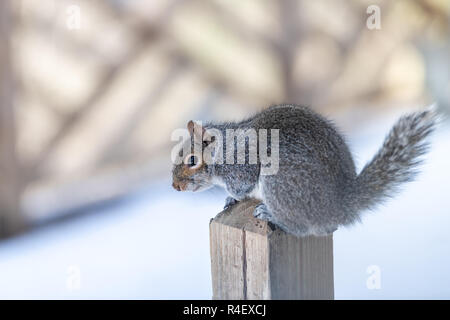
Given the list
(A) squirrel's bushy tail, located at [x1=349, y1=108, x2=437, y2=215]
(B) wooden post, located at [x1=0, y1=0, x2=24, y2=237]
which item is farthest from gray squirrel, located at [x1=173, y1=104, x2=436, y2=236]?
(B) wooden post, located at [x1=0, y1=0, x2=24, y2=237]

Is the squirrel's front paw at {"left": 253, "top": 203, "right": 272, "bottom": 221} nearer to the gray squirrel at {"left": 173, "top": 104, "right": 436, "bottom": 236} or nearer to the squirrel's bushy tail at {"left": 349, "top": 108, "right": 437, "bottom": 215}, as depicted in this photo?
the gray squirrel at {"left": 173, "top": 104, "right": 436, "bottom": 236}

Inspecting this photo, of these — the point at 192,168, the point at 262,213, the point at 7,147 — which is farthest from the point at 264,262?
the point at 7,147

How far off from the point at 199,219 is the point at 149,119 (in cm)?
79

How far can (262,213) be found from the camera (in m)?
1.17

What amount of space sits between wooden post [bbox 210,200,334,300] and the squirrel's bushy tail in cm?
11

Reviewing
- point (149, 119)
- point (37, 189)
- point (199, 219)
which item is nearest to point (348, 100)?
point (149, 119)

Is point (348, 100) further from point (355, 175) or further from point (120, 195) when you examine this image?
point (355, 175)

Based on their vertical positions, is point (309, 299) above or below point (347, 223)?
below

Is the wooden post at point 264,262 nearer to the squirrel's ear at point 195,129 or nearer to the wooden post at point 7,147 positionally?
the squirrel's ear at point 195,129

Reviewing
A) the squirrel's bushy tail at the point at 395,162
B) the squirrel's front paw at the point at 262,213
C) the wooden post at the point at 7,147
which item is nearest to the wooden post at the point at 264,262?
the squirrel's front paw at the point at 262,213

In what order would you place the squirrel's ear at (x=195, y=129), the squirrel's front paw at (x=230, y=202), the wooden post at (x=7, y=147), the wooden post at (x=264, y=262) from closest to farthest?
the wooden post at (x=264, y=262) → the squirrel's ear at (x=195, y=129) → the squirrel's front paw at (x=230, y=202) → the wooden post at (x=7, y=147)

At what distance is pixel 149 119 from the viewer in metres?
3.02

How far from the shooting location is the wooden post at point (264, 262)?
1067 millimetres

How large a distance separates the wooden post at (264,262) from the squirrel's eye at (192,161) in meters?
0.13
